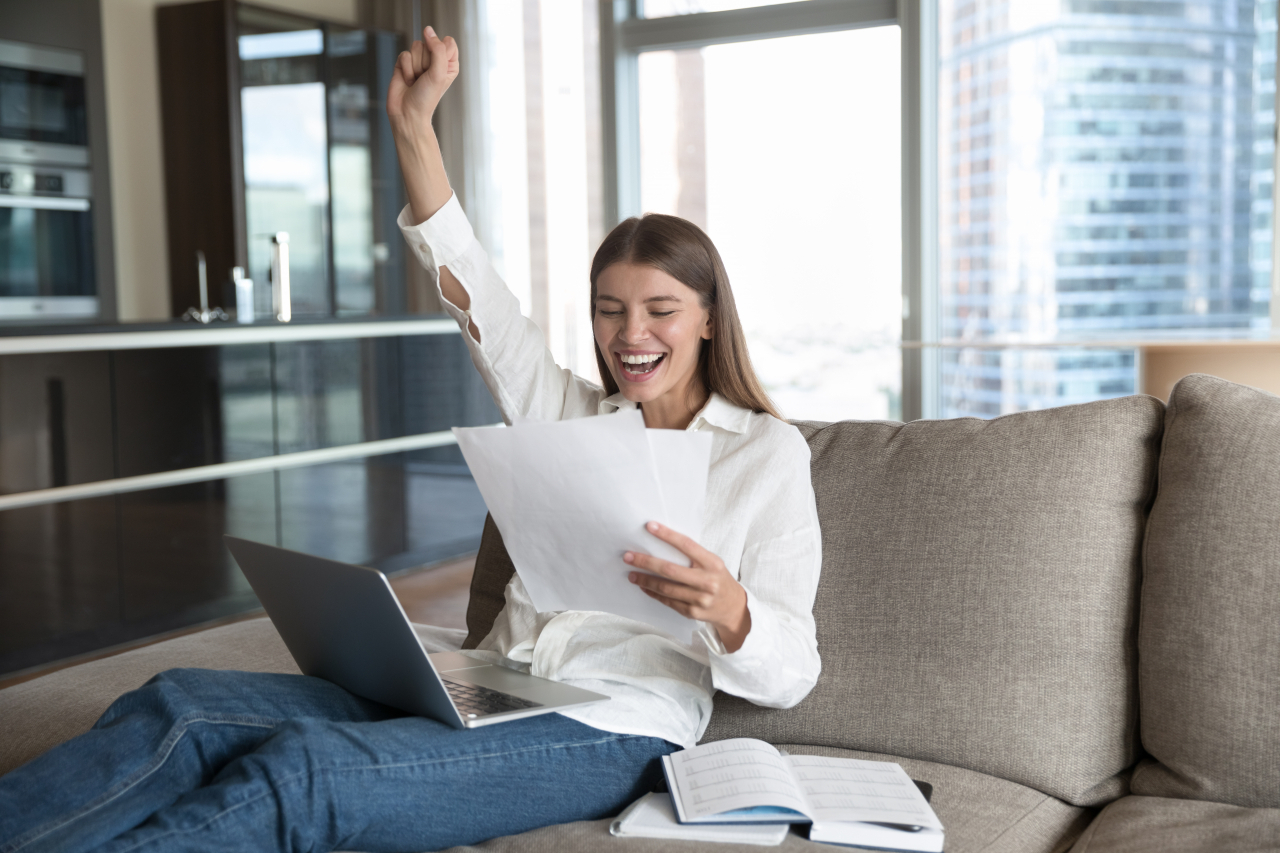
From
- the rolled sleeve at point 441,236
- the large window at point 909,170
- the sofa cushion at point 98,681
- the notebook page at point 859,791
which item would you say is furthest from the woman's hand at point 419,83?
the large window at point 909,170

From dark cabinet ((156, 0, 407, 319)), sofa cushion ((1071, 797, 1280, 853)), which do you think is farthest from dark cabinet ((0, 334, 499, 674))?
sofa cushion ((1071, 797, 1280, 853))

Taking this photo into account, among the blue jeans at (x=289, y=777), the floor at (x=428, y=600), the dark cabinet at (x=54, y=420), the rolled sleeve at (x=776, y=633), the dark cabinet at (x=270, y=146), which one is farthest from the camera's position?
the dark cabinet at (x=270, y=146)

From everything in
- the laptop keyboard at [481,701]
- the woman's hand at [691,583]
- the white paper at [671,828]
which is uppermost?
the woman's hand at [691,583]

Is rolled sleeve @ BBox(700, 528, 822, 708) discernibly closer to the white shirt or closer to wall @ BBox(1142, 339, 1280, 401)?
the white shirt

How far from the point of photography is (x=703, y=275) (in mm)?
1646

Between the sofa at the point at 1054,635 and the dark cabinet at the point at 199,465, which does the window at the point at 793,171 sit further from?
the sofa at the point at 1054,635

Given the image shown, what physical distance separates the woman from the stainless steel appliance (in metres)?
3.64

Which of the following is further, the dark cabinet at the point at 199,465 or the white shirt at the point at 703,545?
the dark cabinet at the point at 199,465

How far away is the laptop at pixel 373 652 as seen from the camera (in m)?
1.26

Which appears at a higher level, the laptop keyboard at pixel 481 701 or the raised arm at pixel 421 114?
the raised arm at pixel 421 114

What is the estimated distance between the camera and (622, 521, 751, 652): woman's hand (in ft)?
3.95

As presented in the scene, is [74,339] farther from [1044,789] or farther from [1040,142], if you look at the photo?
[1040,142]

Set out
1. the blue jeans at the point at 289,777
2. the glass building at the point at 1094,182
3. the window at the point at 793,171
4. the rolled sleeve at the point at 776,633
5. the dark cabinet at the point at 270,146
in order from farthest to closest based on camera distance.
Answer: the dark cabinet at the point at 270,146, the window at the point at 793,171, the glass building at the point at 1094,182, the rolled sleeve at the point at 776,633, the blue jeans at the point at 289,777

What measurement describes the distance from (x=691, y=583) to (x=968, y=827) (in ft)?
1.44
